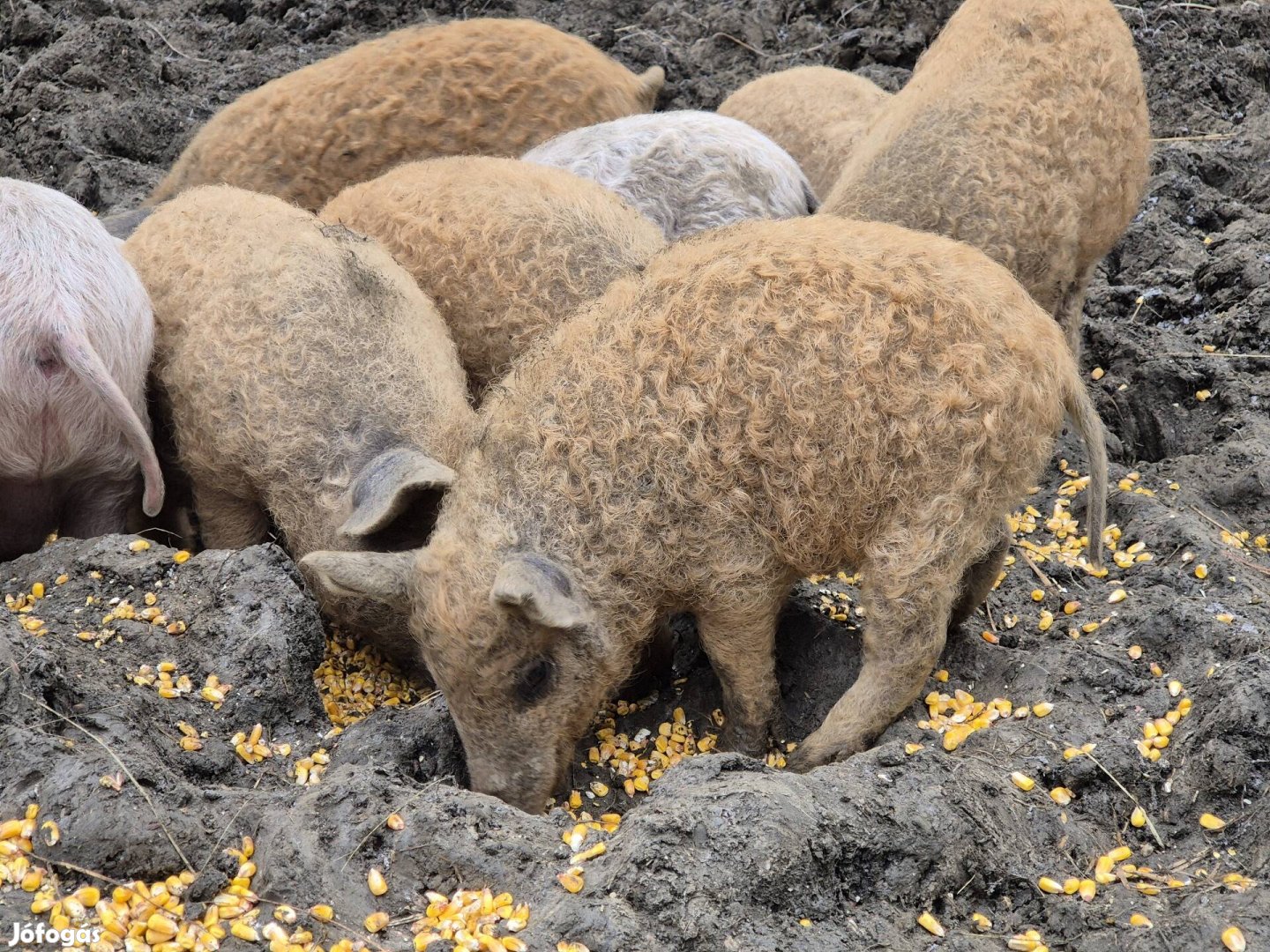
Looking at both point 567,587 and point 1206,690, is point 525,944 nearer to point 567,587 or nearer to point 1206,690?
point 567,587

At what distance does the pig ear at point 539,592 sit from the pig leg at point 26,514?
90.0 inches

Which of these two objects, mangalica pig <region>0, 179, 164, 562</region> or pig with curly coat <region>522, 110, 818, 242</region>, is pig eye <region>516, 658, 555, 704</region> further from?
pig with curly coat <region>522, 110, 818, 242</region>

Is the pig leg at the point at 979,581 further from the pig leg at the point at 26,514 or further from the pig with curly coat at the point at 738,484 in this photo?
the pig leg at the point at 26,514

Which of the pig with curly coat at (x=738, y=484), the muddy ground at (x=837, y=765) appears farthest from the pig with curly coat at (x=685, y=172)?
the pig with curly coat at (x=738, y=484)

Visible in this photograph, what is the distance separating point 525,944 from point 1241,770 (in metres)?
2.11

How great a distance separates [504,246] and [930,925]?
3.33 m

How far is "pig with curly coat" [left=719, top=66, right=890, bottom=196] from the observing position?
25.7 ft

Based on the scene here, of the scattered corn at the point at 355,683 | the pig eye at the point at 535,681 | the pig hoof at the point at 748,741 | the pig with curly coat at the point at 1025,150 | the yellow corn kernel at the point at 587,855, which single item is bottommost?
the scattered corn at the point at 355,683

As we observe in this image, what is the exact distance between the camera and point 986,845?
3.97 meters

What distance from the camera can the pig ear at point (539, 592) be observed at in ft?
14.3

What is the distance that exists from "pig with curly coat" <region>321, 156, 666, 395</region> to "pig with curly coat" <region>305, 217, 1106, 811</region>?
1.13 metres

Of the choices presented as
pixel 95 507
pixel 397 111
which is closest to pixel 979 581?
pixel 95 507

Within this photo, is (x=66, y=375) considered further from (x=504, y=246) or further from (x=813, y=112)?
(x=813, y=112)

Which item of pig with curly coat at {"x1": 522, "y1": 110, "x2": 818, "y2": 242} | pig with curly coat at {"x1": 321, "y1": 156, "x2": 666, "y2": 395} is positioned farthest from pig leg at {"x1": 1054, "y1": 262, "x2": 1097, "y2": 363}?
pig with curly coat at {"x1": 321, "y1": 156, "x2": 666, "y2": 395}
